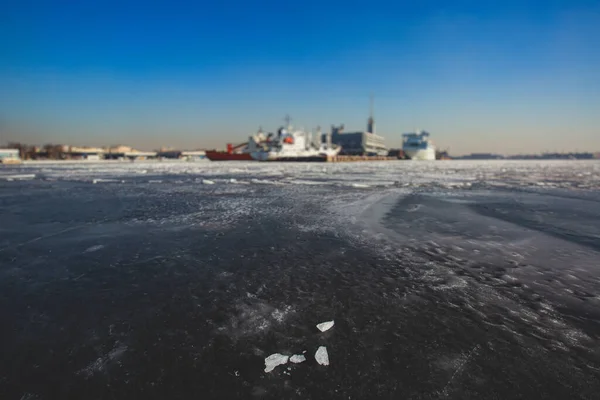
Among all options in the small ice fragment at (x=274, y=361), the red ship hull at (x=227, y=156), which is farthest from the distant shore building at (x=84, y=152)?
the small ice fragment at (x=274, y=361)

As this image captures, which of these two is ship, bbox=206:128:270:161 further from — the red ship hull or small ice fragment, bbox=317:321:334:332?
small ice fragment, bbox=317:321:334:332

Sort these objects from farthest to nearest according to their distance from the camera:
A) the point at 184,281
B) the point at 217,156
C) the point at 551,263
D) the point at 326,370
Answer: the point at 217,156 → the point at 551,263 → the point at 184,281 → the point at 326,370

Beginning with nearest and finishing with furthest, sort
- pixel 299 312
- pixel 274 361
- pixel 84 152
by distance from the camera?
pixel 274 361
pixel 299 312
pixel 84 152

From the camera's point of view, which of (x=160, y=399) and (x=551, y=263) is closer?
(x=160, y=399)

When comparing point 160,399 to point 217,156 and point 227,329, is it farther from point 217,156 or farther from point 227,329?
point 217,156

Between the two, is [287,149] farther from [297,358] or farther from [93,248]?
[297,358]

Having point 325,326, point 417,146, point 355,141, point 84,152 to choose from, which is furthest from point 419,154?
point 84,152

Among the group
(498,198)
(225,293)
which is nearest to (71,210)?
(225,293)
